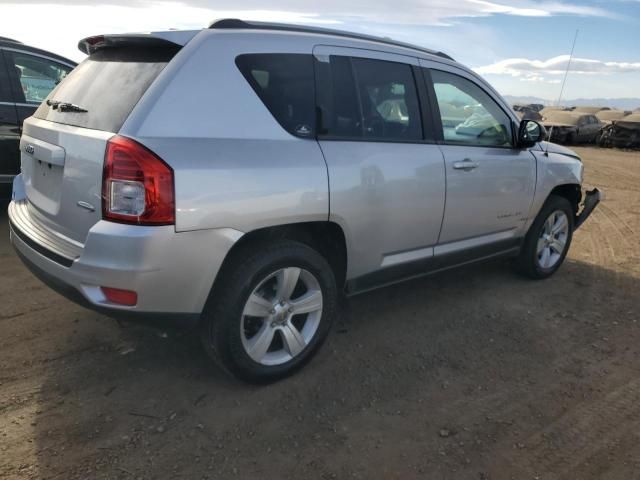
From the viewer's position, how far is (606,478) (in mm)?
2477

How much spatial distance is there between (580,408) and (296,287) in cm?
174

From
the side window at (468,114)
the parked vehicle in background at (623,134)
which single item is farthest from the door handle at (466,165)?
the parked vehicle in background at (623,134)

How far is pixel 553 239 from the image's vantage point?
5.04 metres

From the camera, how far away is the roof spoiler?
2.69m

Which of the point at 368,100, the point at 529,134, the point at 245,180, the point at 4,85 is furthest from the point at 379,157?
the point at 4,85

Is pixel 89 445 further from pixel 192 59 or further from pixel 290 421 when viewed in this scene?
pixel 192 59

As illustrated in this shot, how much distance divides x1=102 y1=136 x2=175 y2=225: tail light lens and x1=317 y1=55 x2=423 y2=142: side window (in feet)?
3.38

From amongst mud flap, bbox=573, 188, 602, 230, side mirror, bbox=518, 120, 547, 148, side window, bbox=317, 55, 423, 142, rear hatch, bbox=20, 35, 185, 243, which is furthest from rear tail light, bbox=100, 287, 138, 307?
mud flap, bbox=573, 188, 602, 230

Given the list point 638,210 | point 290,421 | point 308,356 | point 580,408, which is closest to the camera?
point 290,421

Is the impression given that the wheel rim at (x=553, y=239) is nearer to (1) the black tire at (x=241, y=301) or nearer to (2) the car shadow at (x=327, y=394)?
(2) the car shadow at (x=327, y=394)

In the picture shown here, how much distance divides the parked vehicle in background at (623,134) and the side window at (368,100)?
817 inches

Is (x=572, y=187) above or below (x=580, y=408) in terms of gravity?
above

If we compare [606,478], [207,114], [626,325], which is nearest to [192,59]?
[207,114]

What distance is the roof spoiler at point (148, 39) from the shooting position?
2.69 metres
